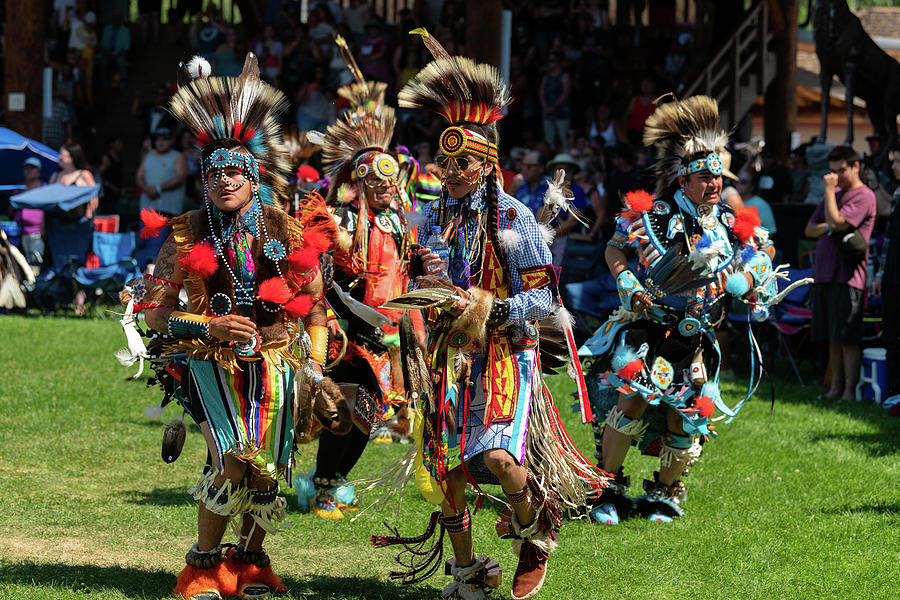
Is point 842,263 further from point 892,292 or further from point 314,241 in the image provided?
point 314,241

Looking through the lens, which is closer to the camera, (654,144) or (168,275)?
(168,275)

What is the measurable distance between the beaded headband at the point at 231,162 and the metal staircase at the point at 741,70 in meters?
11.6

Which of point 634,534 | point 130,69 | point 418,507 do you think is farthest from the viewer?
point 130,69

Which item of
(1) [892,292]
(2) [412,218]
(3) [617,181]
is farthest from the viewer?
(3) [617,181]

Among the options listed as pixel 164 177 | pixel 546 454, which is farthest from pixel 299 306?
pixel 164 177

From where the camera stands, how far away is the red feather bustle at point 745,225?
5723 mm

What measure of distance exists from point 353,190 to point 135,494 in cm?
203

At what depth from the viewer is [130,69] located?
19.2 metres

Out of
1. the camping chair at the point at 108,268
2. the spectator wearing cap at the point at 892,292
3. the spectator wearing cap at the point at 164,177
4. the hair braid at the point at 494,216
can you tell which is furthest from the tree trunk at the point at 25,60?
the hair braid at the point at 494,216

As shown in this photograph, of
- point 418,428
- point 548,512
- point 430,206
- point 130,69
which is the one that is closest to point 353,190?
point 430,206

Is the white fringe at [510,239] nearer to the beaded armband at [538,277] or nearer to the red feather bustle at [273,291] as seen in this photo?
the beaded armband at [538,277]

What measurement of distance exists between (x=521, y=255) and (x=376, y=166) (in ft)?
6.08

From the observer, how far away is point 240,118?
4.50 m

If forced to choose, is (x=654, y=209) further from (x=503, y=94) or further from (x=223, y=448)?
(x=223, y=448)
